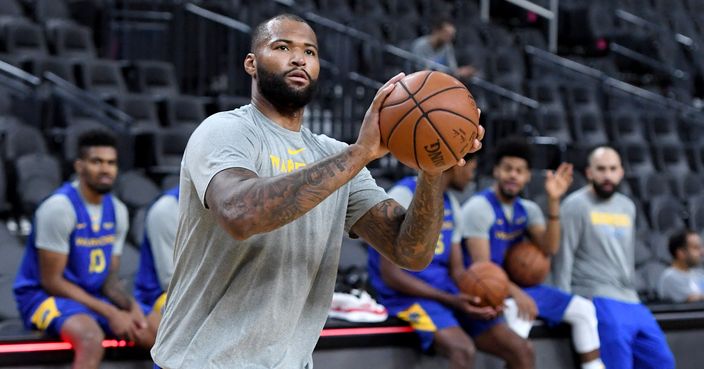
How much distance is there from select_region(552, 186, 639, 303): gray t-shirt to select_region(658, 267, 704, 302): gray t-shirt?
1.37 meters

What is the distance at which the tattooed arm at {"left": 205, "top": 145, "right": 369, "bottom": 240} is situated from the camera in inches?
97.7

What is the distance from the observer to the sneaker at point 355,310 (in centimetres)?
579

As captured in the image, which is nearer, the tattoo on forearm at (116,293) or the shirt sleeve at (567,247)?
the tattoo on forearm at (116,293)

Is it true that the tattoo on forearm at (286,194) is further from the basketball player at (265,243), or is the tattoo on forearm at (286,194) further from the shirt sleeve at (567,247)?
the shirt sleeve at (567,247)

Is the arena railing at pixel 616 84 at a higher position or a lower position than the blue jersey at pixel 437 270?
higher

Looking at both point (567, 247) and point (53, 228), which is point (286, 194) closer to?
point (53, 228)

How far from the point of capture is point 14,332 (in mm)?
5234

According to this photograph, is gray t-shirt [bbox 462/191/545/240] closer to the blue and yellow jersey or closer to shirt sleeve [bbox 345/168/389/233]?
the blue and yellow jersey

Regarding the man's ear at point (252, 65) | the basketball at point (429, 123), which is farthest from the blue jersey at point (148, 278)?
the basketball at point (429, 123)

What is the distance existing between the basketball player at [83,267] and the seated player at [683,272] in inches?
166

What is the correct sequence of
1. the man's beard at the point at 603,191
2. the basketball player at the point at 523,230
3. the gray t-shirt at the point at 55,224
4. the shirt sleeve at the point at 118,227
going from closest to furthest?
the gray t-shirt at the point at 55,224 < the shirt sleeve at the point at 118,227 < the basketball player at the point at 523,230 < the man's beard at the point at 603,191

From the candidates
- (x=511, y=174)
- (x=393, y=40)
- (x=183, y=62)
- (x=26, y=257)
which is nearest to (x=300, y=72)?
(x=26, y=257)

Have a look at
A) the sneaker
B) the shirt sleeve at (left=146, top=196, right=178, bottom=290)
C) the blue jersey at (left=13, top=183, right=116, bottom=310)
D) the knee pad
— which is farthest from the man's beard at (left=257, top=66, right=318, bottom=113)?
the knee pad

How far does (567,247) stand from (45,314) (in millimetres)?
3139
